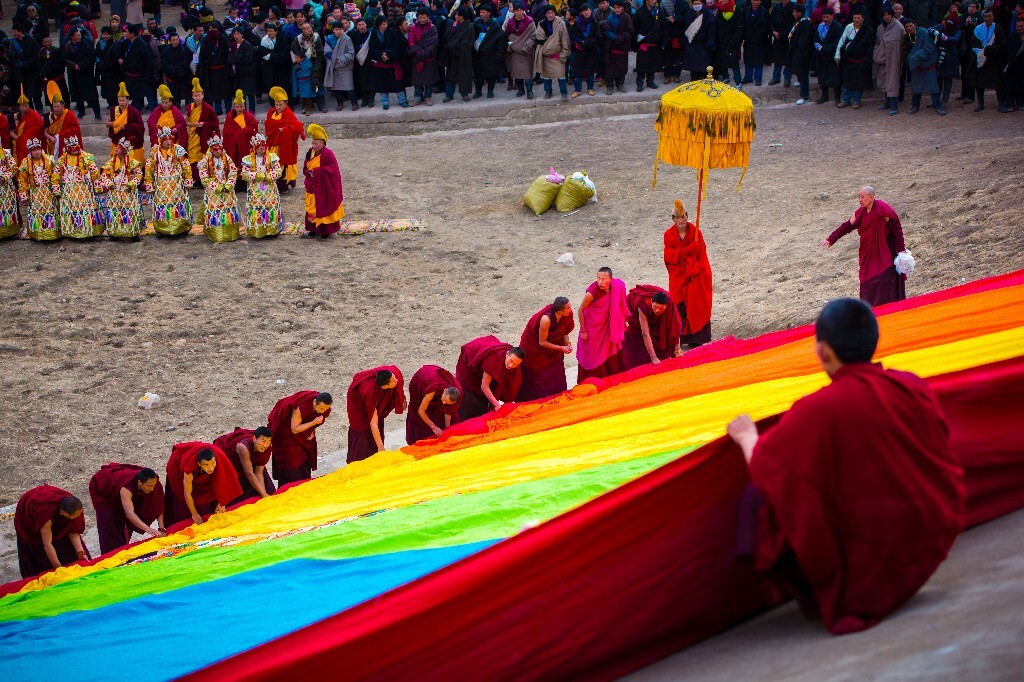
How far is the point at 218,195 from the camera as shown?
12.9 m

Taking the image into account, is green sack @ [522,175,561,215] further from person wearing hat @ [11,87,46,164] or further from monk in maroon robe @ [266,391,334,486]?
monk in maroon robe @ [266,391,334,486]

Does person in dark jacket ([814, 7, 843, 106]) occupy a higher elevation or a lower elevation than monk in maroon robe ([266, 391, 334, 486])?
higher

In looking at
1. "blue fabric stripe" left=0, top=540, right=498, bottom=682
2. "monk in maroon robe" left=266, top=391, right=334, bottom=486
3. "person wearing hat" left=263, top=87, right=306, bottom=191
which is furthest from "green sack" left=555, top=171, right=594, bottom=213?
"blue fabric stripe" left=0, top=540, right=498, bottom=682

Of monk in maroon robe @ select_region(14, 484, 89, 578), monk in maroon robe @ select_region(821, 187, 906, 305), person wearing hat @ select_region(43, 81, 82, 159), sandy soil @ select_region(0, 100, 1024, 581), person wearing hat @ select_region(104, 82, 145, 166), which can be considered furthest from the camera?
person wearing hat @ select_region(104, 82, 145, 166)

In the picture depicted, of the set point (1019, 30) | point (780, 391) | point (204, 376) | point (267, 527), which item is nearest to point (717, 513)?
point (780, 391)

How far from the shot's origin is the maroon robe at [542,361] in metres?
8.74

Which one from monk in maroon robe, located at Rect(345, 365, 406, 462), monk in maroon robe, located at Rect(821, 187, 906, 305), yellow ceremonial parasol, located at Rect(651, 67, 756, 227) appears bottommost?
monk in maroon robe, located at Rect(345, 365, 406, 462)

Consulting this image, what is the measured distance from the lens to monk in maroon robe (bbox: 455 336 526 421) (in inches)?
329

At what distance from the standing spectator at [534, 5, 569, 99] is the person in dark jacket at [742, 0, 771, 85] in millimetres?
2444

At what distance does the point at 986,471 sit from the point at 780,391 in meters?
1.16

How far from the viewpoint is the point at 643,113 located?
16734 mm

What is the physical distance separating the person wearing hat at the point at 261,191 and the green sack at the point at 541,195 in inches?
108

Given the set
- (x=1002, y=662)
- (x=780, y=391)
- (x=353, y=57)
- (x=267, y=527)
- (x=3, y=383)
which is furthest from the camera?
(x=353, y=57)

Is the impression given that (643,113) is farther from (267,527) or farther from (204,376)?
(267,527)
